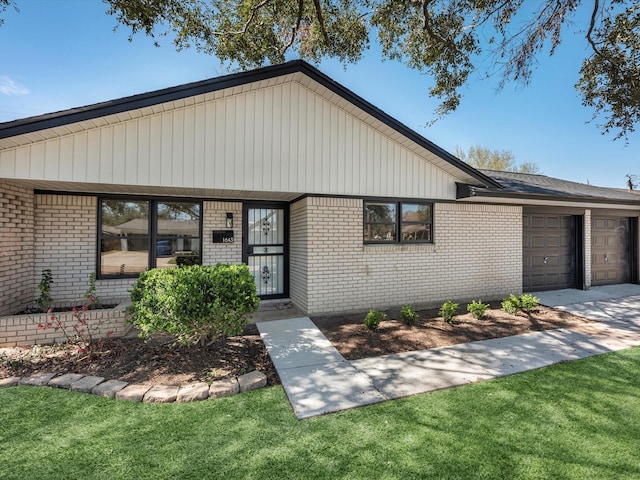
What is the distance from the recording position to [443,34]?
7.98 meters

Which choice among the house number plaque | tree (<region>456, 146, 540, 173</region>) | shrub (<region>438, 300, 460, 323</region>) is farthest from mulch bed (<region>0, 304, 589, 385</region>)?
tree (<region>456, 146, 540, 173</region>)

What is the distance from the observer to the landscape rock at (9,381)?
366cm

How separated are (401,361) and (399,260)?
348 cm

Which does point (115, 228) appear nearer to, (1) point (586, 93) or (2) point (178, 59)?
(2) point (178, 59)

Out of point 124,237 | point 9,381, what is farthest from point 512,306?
point 124,237

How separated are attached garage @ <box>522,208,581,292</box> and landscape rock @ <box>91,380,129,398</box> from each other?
10615 millimetres

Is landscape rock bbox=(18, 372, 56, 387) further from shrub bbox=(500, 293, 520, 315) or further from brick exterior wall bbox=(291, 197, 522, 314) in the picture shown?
shrub bbox=(500, 293, 520, 315)

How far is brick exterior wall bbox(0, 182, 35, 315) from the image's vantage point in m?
5.29

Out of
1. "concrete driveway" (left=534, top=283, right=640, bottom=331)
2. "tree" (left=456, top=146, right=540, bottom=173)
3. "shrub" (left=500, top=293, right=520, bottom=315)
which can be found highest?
"tree" (left=456, top=146, right=540, bottom=173)

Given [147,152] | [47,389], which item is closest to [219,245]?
[147,152]

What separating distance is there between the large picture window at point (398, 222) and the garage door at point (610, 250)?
724 centimetres

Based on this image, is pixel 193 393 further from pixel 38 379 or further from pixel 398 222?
pixel 398 222

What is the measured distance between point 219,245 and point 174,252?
106cm

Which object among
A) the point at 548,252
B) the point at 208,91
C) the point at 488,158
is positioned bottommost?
the point at 548,252
